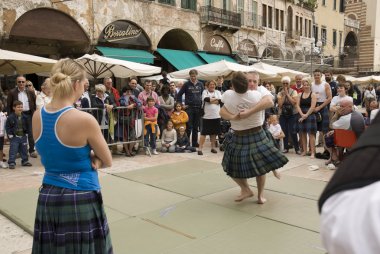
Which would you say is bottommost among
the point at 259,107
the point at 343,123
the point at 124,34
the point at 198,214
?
the point at 198,214

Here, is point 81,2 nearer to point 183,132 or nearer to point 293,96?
point 183,132

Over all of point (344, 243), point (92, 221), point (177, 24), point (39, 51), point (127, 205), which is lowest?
point (127, 205)

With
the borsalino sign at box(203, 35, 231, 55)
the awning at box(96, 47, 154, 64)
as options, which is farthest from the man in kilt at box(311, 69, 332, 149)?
the borsalino sign at box(203, 35, 231, 55)

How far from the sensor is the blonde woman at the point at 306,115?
8.56 m

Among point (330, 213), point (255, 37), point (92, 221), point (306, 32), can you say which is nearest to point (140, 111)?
point (92, 221)

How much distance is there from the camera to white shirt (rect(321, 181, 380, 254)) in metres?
0.75

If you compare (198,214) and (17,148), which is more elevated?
(17,148)

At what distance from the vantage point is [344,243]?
78 cm

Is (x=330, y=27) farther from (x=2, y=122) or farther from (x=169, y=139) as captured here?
(x=2, y=122)

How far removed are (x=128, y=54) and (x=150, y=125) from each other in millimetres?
8898

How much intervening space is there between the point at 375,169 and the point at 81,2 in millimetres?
16663

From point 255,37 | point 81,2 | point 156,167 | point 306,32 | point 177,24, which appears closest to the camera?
point 156,167

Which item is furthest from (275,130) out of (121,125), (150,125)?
(121,125)

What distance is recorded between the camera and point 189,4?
2144 centimetres
